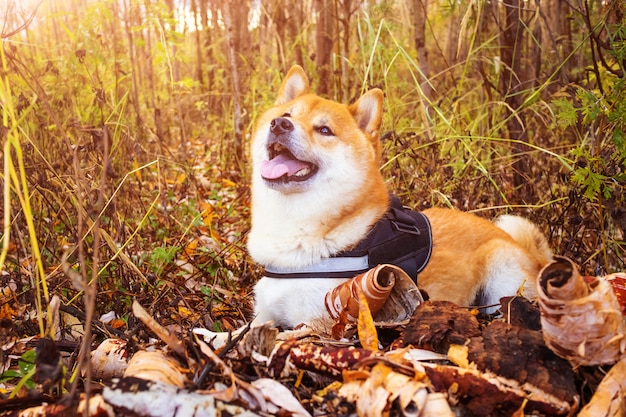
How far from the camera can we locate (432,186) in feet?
14.2

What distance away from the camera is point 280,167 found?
119 inches

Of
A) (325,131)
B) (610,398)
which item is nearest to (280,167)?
(325,131)

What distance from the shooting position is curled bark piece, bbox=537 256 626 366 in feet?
5.15

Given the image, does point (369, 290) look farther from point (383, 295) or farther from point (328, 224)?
point (328, 224)

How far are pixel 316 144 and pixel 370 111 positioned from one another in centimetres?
45

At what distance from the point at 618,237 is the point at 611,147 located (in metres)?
0.62

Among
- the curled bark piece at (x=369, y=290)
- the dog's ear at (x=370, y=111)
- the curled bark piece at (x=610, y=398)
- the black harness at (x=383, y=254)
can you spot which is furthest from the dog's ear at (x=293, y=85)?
the curled bark piece at (x=610, y=398)

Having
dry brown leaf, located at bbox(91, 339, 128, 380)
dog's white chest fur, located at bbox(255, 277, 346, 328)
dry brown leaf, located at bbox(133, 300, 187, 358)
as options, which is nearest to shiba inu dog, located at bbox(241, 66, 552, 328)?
dog's white chest fur, located at bbox(255, 277, 346, 328)

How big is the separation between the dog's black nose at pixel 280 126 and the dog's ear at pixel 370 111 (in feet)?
1.63

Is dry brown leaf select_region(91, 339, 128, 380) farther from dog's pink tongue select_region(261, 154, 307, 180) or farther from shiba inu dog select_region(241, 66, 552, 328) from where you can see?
dog's pink tongue select_region(261, 154, 307, 180)

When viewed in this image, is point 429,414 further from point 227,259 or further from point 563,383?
point 227,259

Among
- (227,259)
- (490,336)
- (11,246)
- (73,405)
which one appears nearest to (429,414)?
(490,336)

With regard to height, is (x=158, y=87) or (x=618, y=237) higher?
(x=158, y=87)

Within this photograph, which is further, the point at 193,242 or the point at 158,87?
the point at 158,87
